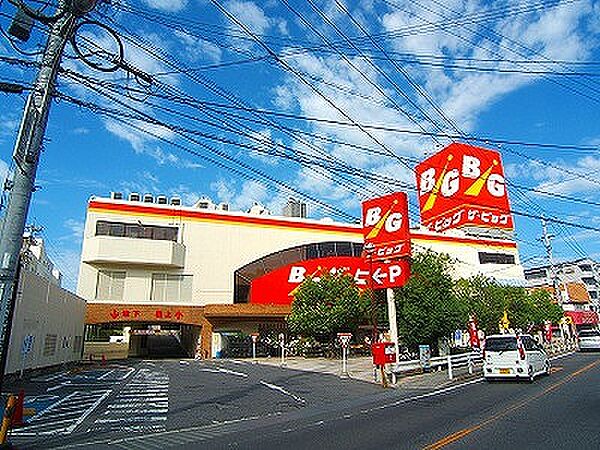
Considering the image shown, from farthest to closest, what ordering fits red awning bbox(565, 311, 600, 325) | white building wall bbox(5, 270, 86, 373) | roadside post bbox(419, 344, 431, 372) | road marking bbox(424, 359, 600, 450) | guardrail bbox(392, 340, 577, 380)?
red awning bbox(565, 311, 600, 325) → roadside post bbox(419, 344, 431, 372) → guardrail bbox(392, 340, 577, 380) → white building wall bbox(5, 270, 86, 373) → road marking bbox(424, 359, 600, 450)

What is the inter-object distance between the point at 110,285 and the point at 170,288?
5.23 metres

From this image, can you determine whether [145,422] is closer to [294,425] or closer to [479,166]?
[294,425]

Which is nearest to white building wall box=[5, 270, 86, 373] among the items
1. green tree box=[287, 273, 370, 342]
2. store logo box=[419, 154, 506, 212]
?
store logo box=[419, 154, 506, 212]

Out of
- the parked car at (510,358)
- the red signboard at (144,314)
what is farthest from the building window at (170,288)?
the parked car at (510,358)

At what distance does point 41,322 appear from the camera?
2259 centimetres

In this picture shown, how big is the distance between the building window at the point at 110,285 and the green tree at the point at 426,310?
26.9 metres

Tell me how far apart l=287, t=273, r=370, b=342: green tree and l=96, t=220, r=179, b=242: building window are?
14.2m

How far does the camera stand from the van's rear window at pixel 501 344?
17.4 metres

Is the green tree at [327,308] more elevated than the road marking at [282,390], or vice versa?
the green tree at [327,308]

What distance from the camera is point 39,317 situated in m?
22.1

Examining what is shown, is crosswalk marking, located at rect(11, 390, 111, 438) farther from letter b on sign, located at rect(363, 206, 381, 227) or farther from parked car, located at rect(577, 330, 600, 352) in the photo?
parked car, located at rect(577, 330, 600, 352)

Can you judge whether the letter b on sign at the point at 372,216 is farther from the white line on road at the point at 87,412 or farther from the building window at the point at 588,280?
the building window at the point at 588,280

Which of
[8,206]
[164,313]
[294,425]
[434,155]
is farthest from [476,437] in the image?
[164,313]

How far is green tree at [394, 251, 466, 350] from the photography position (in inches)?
976
